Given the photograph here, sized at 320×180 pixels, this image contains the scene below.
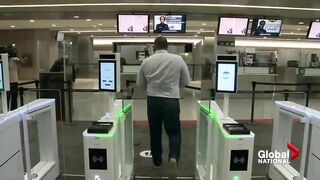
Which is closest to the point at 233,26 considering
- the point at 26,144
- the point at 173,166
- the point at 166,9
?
the point at 166,9

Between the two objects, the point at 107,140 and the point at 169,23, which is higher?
the point at 169,23

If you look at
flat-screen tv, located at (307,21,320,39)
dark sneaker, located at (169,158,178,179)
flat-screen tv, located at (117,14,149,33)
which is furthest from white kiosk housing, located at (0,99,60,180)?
flat-screen tv, located at (307,21,320,39)

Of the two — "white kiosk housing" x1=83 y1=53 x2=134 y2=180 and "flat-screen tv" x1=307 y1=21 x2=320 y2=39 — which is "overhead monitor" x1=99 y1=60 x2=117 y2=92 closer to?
"white kiosk housing" x1=83 y1=53 x2=134 y2=180

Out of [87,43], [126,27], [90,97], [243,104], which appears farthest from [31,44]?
[243,104]

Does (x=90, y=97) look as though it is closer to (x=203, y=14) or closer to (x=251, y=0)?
(x=203, y=14)

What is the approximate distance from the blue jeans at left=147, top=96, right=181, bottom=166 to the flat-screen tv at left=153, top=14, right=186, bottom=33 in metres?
4.66

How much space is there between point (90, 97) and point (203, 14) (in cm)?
427

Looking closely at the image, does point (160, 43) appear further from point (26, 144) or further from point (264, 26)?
point (264, 26)

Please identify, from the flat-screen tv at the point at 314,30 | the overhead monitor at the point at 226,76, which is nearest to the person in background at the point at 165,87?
the overhead monitor at the point at 226,76

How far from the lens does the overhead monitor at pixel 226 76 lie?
273 centimetres

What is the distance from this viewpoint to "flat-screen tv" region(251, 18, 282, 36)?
7988mm

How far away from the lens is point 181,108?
773cm

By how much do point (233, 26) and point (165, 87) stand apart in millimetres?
5254

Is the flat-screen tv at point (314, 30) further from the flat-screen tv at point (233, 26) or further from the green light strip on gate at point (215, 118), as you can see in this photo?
the green light strip on gate at point (215, 118)
